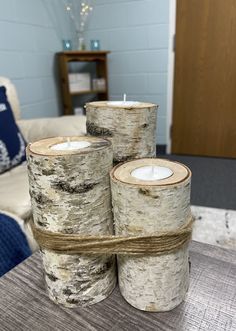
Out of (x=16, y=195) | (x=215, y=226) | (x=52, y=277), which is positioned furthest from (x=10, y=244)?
(x=215, y=226)

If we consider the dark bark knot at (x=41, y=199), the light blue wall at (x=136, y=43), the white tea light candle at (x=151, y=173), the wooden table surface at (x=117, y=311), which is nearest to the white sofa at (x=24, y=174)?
the wooden table surface at (x=117, y=311)

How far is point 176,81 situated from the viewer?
234cm

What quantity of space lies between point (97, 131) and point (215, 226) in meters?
1.07

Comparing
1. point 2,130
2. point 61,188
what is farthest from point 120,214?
point 2,130

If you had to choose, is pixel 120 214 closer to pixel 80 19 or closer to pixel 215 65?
pixel 215 65

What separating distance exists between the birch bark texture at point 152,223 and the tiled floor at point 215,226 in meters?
0.85

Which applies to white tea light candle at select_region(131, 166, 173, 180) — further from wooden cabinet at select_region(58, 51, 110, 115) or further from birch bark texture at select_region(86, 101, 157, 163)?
wooden cabinet at select_region(58, 51, 110, 115)

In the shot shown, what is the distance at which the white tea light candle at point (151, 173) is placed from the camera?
0.45 meters

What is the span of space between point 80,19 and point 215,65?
1.21 metres

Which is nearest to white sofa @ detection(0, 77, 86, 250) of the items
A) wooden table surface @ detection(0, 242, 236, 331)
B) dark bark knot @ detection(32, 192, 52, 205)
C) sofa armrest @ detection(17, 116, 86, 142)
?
sofa armrest @ detection(17, 116, 86, 142)

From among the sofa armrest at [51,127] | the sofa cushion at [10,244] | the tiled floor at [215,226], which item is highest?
the sofa armrest at [51,127]

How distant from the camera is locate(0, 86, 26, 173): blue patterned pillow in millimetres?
1182

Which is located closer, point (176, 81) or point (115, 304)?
point (115, 304)

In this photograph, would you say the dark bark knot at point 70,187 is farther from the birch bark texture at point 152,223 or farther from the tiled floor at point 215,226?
the tiled floor at point 215,226
